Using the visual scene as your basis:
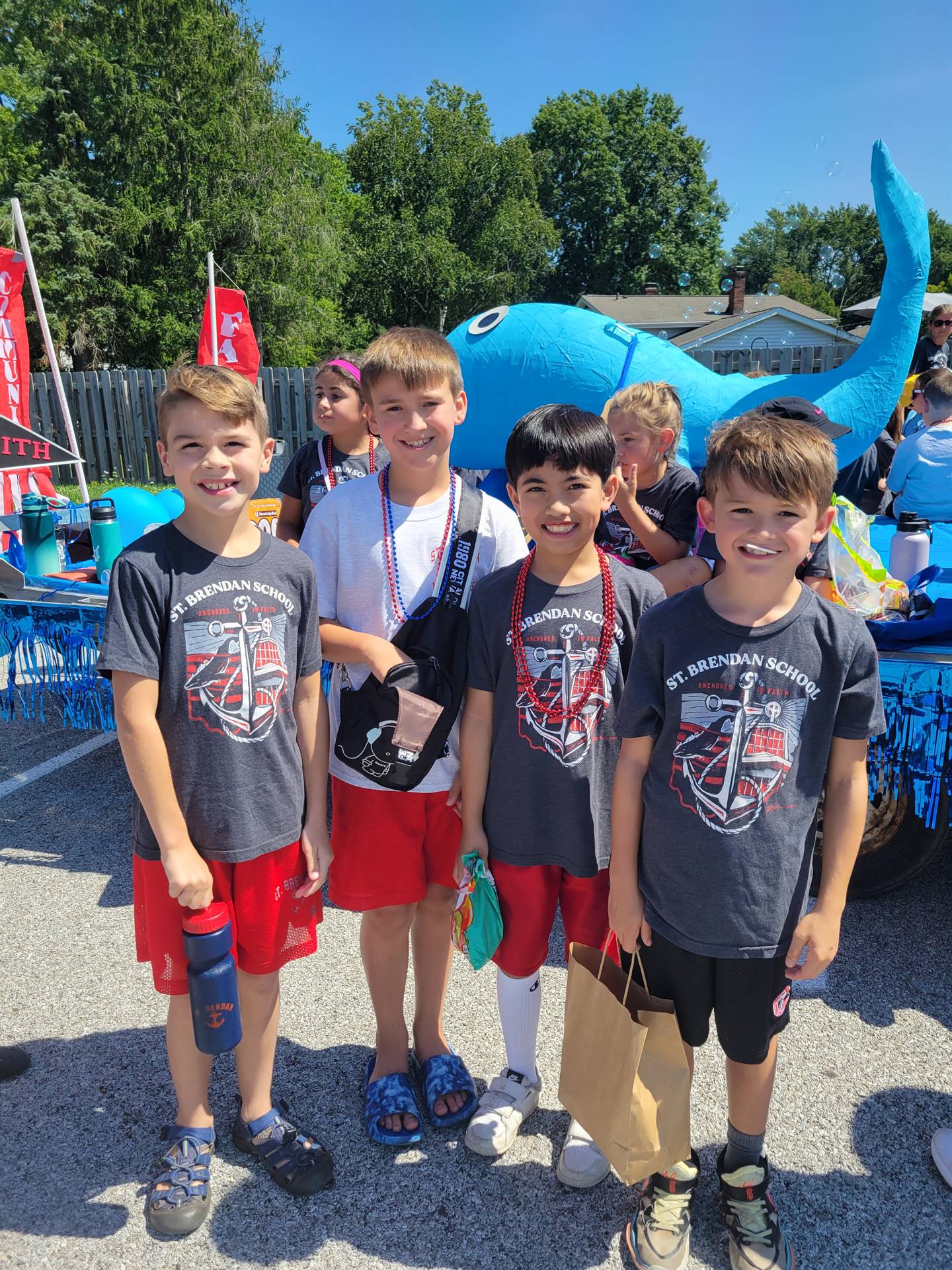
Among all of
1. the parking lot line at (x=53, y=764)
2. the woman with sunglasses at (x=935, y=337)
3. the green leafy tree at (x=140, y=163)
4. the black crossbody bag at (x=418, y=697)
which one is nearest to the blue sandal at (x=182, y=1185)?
the black crossbody bag at (x=418, y=697)

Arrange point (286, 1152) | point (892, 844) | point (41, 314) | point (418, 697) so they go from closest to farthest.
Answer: point (418, 697), point (286, 1152), point (892, 844), point (41, 314)

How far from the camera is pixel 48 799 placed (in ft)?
12.3

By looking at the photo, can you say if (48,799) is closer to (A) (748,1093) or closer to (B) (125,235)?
(A) (748,1093)

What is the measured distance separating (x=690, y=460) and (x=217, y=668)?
2.77 meters

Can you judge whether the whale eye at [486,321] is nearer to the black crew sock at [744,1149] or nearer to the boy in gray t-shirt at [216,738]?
the boy in gray t-shirt at [216,738]

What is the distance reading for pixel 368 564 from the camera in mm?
1865

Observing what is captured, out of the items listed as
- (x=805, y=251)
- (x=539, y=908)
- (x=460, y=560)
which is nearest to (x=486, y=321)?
(x=460, y=560)

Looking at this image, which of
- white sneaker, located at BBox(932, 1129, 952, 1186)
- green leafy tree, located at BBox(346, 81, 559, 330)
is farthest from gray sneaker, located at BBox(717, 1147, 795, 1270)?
green leafy tree, located at BBox(346, 81, 559, 330)

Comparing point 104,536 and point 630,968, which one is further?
point 104,536

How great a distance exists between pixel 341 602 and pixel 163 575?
42 centimetres

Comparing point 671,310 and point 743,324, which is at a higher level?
point 671,310

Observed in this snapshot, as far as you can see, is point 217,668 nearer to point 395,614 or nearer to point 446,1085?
point 395,614

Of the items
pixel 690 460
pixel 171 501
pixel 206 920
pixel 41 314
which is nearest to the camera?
pixel 206 920

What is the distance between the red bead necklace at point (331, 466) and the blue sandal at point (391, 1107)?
6.85 feet
